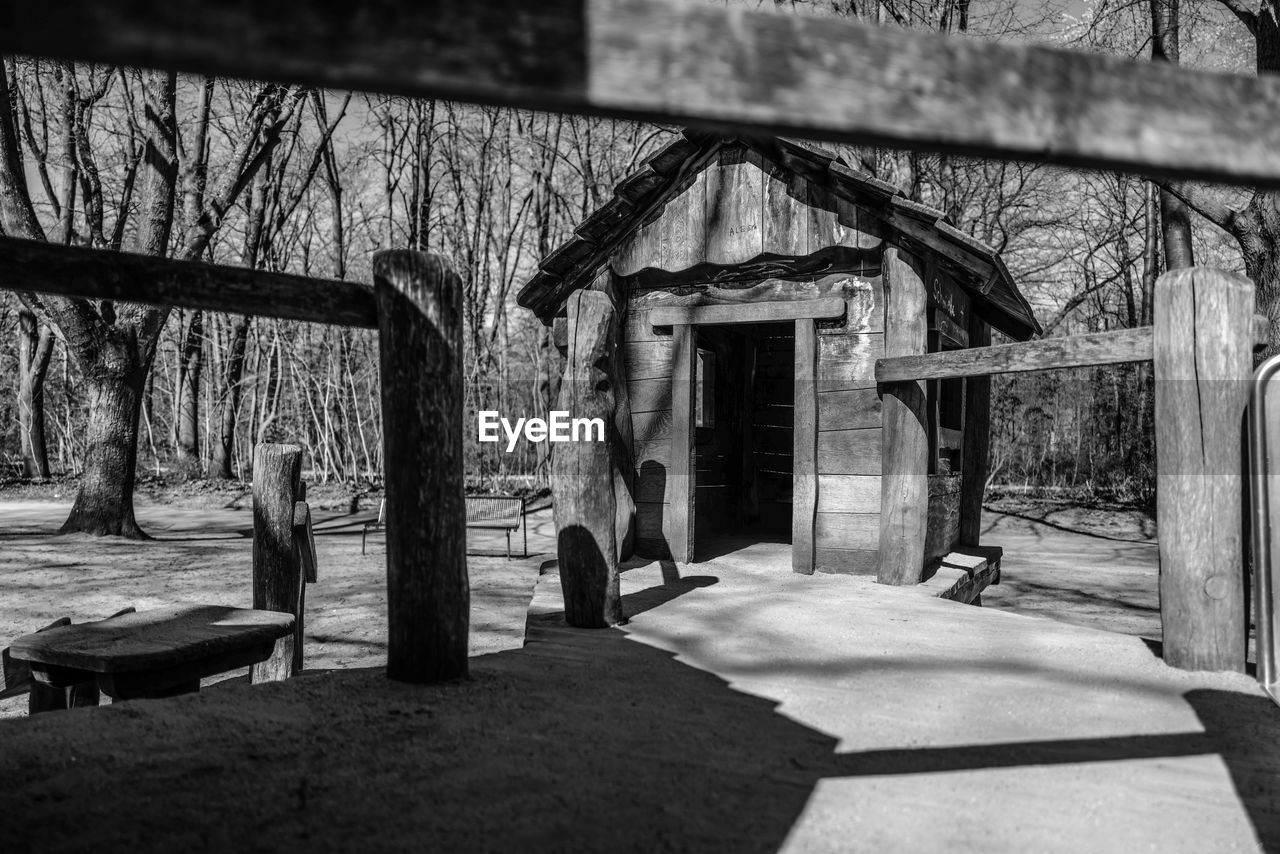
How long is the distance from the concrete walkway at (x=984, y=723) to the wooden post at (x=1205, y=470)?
22cm

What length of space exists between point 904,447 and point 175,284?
473cm

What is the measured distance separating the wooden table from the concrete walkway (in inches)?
51.8

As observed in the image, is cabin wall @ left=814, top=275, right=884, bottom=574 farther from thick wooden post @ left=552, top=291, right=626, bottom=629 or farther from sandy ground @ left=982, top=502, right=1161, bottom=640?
thick wooden post @ left=552, top=291, right=626, bottom=629

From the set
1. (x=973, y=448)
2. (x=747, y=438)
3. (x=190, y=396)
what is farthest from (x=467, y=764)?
(x=190, y=396)

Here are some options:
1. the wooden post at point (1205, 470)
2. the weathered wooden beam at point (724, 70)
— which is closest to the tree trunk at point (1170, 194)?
the wooden post at point (1205, 470)

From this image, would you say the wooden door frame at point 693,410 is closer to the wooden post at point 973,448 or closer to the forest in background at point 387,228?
the wooden post at point 973,448

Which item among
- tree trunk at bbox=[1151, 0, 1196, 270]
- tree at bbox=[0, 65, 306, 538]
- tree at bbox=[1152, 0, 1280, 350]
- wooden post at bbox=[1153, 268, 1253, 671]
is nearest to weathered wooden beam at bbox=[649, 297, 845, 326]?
wooden post at bbox=[1153, 268, 1253, 671]

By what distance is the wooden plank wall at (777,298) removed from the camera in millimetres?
6727

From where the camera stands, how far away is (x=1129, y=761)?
3051 millimetres

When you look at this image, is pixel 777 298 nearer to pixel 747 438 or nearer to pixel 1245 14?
pixel 747 438

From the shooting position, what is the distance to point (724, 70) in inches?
56.1

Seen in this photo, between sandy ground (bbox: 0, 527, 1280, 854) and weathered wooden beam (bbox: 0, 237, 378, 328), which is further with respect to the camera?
weathered wooden beam (bbox: 0, 237, 378, 328)

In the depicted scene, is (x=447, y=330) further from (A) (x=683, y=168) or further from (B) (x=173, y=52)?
(A) (x=683, y=168)

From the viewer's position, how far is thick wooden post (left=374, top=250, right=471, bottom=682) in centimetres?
342
